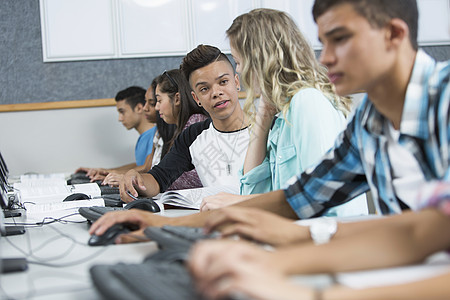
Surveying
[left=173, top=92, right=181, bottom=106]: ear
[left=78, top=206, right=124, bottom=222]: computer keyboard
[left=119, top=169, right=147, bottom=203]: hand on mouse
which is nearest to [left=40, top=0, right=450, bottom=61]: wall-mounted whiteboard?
[left=173, top=92, right=181, bottom=106]: ear

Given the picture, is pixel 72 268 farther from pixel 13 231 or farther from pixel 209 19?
pixel 209 19

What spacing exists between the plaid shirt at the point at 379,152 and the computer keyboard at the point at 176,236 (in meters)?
0.29

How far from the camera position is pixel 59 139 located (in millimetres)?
3342

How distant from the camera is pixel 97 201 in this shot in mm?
1501

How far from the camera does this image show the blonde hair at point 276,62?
1344 millimetres

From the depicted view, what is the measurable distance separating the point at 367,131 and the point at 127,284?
510mm

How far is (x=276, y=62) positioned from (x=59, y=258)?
79 cm

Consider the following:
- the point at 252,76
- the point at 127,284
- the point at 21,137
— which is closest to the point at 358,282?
the point at 127,284

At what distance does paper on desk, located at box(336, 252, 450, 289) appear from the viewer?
51 cm

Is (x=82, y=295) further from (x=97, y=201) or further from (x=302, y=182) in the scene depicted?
(x=97, y=201)

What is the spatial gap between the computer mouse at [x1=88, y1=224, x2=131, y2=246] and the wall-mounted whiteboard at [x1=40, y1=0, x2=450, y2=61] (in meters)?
2.57

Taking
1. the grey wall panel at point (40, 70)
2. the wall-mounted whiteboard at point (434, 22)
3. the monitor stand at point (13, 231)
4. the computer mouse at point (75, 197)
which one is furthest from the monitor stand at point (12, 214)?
the wall-mounted whiteboard at point (434, 22)

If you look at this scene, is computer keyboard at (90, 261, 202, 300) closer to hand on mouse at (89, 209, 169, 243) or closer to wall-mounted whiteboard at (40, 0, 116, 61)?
hand on mouse at (89, 209, 169, 243)

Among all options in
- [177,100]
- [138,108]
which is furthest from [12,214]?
[138,108]
